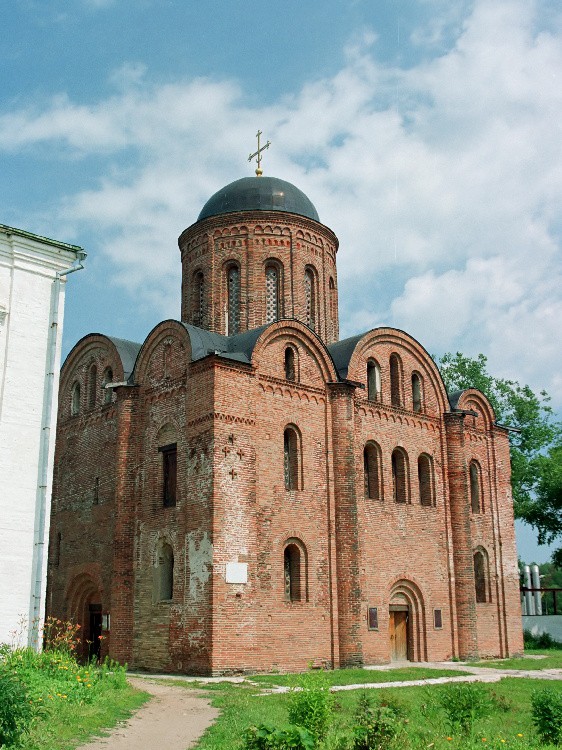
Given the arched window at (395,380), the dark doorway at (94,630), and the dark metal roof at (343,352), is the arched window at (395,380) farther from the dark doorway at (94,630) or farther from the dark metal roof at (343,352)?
the dark doorway at (94,630)

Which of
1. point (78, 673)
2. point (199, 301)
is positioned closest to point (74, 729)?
point (78, 673)

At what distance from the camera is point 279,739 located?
7.43 m

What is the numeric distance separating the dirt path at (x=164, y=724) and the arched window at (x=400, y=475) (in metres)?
9.78

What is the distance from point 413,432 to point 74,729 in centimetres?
1535

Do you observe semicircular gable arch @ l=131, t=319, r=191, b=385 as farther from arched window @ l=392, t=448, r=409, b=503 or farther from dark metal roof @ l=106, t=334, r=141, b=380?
arched window @ l=392, t=448, r=409, b=503

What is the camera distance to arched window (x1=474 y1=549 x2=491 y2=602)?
24.7 m

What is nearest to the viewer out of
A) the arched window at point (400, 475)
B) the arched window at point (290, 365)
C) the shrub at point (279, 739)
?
the shrub at point (279, 739)

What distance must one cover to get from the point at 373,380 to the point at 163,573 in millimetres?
7822

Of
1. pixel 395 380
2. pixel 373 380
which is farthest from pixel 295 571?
pixel 395 380

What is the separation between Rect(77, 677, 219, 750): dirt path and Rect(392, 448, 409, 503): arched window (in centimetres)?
978

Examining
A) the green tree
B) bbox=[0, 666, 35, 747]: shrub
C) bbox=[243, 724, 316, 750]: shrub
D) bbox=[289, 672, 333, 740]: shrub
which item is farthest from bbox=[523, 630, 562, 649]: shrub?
bbox=[0, 666, 35, 747]: shrub

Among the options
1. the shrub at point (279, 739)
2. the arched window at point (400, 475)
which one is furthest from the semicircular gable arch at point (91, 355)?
the shrub at point (279, 739)

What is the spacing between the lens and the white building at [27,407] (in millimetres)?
13953

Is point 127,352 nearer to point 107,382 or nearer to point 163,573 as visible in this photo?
point 107,382
